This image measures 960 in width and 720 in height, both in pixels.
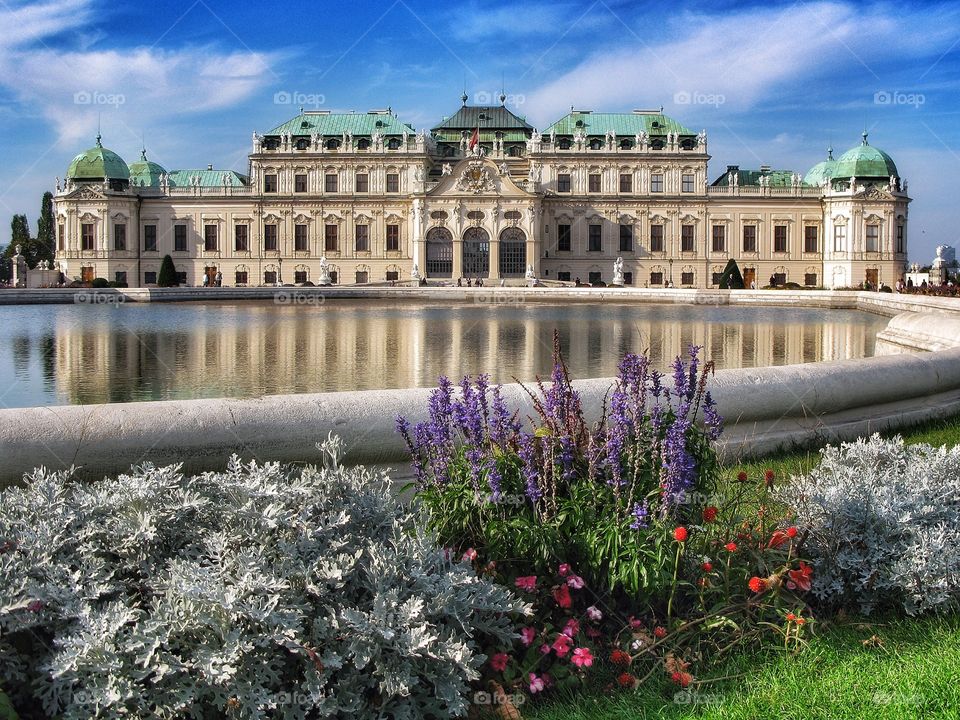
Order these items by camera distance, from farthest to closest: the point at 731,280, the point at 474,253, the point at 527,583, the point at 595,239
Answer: the point at 595,239 → the point at 474,253 → the point at 731,280 → the point at 527,583

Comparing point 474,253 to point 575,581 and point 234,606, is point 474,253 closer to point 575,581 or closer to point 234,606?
point 575,581

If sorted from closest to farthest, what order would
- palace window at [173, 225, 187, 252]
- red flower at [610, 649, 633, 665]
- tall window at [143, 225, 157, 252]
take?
red flower at [610, 649, 633, 665]
tall window at [143, 225, 157, 252]
palace window at [173, 225, 187, 252]

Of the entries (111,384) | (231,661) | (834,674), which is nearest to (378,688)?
(231,661)

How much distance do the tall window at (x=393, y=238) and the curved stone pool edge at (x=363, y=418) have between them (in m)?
68.0

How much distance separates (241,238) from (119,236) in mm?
9652

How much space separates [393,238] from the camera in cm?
7581

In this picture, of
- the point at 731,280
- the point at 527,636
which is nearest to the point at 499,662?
the point at 527,636

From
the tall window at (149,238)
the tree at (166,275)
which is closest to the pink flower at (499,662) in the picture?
the tree at (166,275)

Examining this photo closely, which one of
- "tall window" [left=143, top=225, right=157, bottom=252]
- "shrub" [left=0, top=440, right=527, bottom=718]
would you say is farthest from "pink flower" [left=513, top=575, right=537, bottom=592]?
"tall window" [left=143, top=225, right=157, bottom=252]

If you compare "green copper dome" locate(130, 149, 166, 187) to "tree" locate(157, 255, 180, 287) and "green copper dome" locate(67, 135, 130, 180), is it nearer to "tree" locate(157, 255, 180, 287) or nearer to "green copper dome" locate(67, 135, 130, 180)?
"green copper dome" locate(67, 135, 130, 180)

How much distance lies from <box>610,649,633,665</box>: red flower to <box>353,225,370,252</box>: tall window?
73.3 meters

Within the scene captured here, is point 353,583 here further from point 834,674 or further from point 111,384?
point 111,384

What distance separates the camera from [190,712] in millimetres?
3400

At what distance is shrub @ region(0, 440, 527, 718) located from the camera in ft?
11.2
